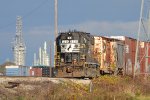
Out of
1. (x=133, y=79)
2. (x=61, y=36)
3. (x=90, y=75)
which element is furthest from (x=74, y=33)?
(x=133, y=79)

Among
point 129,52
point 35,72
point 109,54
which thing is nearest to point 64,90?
point 109,54

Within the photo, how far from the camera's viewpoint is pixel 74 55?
30.5 meters

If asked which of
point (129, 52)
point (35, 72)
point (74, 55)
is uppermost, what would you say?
point (129, 52)

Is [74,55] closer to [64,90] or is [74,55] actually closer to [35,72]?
[64,90]

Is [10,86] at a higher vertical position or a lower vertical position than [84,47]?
lower

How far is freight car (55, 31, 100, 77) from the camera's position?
30.0 metres

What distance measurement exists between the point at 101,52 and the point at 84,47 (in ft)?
5.13

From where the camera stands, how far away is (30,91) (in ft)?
59.2

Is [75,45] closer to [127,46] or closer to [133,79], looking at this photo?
[133,79]

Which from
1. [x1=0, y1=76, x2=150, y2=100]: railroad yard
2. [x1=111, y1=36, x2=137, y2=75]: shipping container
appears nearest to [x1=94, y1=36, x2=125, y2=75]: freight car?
[x1=111, y1=36, x2=137, y2=75]: shipping container

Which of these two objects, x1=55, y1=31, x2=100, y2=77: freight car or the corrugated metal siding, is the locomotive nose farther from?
the corrugated metal siding

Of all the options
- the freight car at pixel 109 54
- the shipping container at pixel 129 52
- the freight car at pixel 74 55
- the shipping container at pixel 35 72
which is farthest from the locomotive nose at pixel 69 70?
the shipping container at pixel 35 72

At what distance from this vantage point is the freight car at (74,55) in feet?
98.4

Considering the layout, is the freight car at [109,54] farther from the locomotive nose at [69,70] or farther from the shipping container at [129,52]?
the locomotive nose at [69,70]
